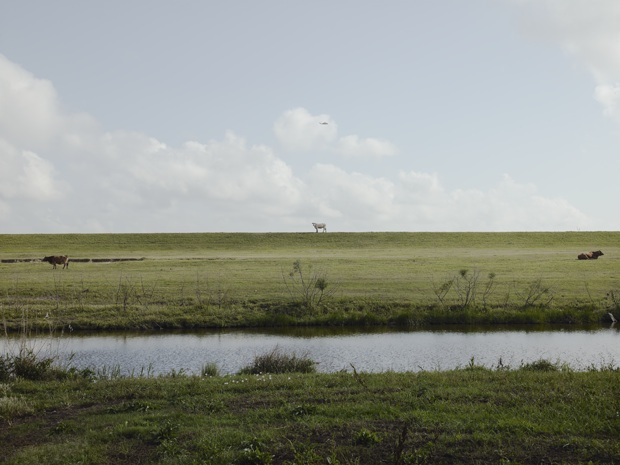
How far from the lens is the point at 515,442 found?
30.2ft

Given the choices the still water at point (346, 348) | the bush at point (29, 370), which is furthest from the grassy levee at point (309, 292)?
the bush at point (29, 370)

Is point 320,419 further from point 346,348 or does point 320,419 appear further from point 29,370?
point 346,348

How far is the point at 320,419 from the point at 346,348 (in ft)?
43.1

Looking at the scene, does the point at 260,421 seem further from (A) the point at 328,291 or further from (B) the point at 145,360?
(A) the point at 328,291

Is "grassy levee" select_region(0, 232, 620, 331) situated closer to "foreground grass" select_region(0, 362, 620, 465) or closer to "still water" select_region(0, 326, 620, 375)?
"still water" select_region(0, 326, 620, 375)

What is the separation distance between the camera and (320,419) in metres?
10.6

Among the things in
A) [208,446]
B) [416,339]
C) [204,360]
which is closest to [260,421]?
[208,446]

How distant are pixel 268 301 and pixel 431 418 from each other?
77.0 feet

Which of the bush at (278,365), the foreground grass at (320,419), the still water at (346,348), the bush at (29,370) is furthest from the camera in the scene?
A: the still water at (346,348)

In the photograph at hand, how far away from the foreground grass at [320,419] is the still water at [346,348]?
15.3ft

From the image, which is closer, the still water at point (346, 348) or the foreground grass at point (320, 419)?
the foreground grass at point (320, 419)

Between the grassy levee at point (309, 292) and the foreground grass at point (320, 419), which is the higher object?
the grassy levee at point (309, 292)

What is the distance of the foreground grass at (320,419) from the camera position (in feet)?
29.5

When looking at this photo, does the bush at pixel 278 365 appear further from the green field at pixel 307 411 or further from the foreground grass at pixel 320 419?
the foreground grass at pixel 320 419
